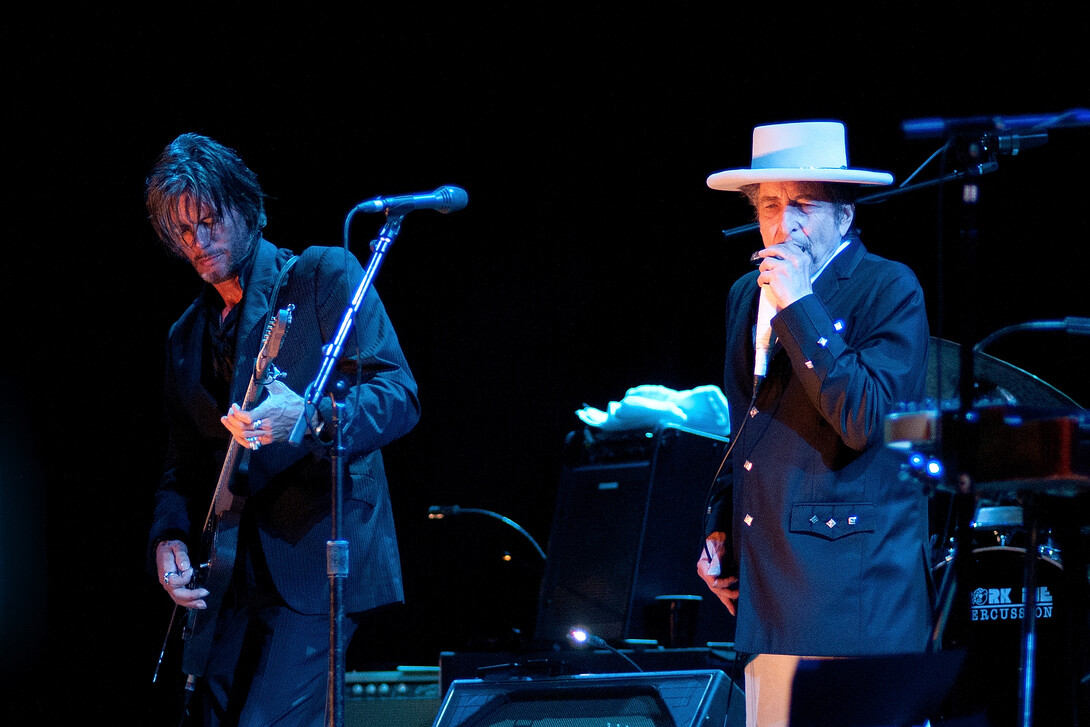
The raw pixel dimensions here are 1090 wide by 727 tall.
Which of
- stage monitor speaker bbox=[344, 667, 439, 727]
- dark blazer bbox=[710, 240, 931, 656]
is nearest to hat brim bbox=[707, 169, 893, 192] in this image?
dark blazer bbox=[710, 240, 931, 656]

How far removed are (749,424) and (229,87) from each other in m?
3.27

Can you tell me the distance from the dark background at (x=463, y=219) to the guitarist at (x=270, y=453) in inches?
71.3

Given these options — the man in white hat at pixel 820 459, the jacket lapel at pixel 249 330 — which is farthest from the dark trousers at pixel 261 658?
the man in white hat at pixel 820 459

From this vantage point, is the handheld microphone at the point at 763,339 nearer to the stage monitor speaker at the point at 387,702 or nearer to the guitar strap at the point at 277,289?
the guitar strap at the point at 277,289

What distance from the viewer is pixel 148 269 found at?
15.3 ft

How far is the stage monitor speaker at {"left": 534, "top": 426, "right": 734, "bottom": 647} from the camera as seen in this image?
161 inches

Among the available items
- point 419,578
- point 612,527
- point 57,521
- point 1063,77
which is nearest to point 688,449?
point 612,527

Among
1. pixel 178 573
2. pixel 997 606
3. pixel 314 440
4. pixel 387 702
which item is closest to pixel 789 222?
pixel 314 440

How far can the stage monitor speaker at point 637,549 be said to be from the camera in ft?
13.4

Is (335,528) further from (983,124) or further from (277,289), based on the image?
(983,124)

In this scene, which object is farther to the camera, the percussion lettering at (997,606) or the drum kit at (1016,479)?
the percussion lettering at (997,606)

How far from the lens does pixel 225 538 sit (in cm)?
255

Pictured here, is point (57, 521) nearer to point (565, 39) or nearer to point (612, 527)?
point (612, 527)

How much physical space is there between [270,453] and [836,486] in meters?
1.25
